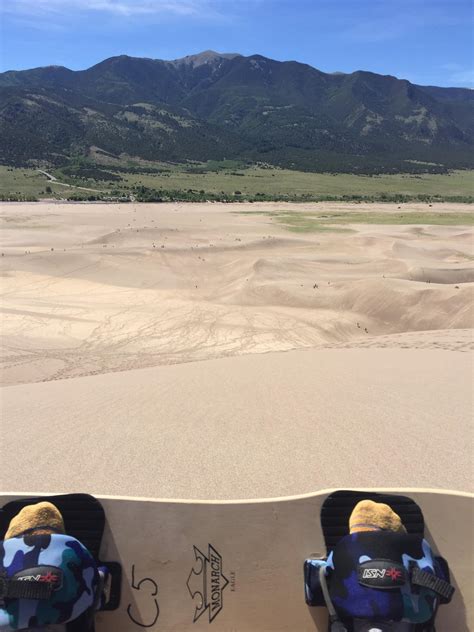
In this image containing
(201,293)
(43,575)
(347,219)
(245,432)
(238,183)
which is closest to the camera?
(43,575)

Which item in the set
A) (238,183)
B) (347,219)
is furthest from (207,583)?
(238,183)

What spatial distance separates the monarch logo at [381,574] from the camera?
232cm

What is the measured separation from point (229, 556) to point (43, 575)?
1.05m

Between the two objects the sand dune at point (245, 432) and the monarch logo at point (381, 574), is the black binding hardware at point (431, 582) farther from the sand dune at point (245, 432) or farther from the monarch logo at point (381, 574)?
the sand dune at point (245, 432)

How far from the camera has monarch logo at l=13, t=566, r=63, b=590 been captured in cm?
228

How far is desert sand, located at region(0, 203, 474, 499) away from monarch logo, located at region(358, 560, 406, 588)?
3.85 ft

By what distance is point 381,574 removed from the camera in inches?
91.9

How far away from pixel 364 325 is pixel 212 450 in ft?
37.8

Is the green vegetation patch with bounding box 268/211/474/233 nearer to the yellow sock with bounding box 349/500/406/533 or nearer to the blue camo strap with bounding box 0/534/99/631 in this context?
A: the yellow sock with bounding box 349/500/406/533

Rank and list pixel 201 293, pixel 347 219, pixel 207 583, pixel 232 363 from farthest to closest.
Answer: pixel 347 219, pixel 201 293, pixel 232 363, pixel 207 583

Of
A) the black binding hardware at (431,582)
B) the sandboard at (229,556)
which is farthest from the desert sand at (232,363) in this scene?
the black binding hardware at (431,582)

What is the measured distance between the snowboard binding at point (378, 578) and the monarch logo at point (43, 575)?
1.32 metres

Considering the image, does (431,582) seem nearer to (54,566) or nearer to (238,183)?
(54,566)

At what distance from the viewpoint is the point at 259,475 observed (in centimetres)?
378
